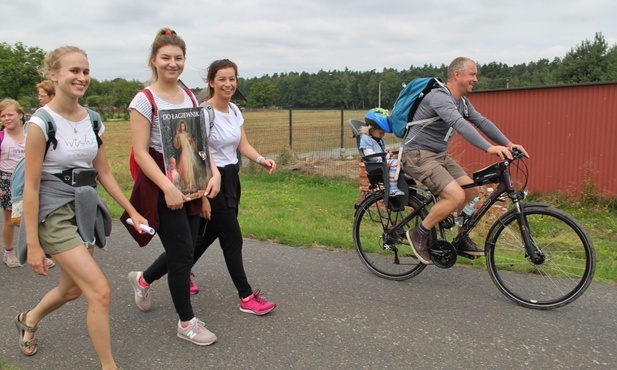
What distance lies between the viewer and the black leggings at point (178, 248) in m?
3.16

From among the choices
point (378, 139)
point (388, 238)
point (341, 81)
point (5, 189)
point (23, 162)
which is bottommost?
point (388, 238)

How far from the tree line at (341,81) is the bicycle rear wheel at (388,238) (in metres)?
1.94

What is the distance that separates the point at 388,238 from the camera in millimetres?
4680

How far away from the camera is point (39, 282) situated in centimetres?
450

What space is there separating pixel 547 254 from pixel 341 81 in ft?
247

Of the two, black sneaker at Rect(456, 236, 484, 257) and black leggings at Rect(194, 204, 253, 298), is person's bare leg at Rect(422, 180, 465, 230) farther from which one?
black leggings at Rect(194, 204, 253, 298)

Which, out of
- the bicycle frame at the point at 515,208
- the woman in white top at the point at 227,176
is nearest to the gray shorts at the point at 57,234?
the woman in white top at the point at 227,176

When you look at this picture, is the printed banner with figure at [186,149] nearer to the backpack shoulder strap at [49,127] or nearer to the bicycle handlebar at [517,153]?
the backpack shoulder strap at [49,127]

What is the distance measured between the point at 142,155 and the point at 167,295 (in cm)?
165

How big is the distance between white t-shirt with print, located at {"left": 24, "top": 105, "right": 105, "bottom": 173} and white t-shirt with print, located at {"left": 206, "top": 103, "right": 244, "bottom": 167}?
905mm

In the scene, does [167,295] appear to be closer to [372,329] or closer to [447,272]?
[372,329]

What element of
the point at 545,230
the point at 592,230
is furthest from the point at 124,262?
the point at 592,230

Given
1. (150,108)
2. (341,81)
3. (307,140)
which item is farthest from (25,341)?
(341,81)

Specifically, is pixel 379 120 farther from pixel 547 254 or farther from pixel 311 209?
pixel 311 209
